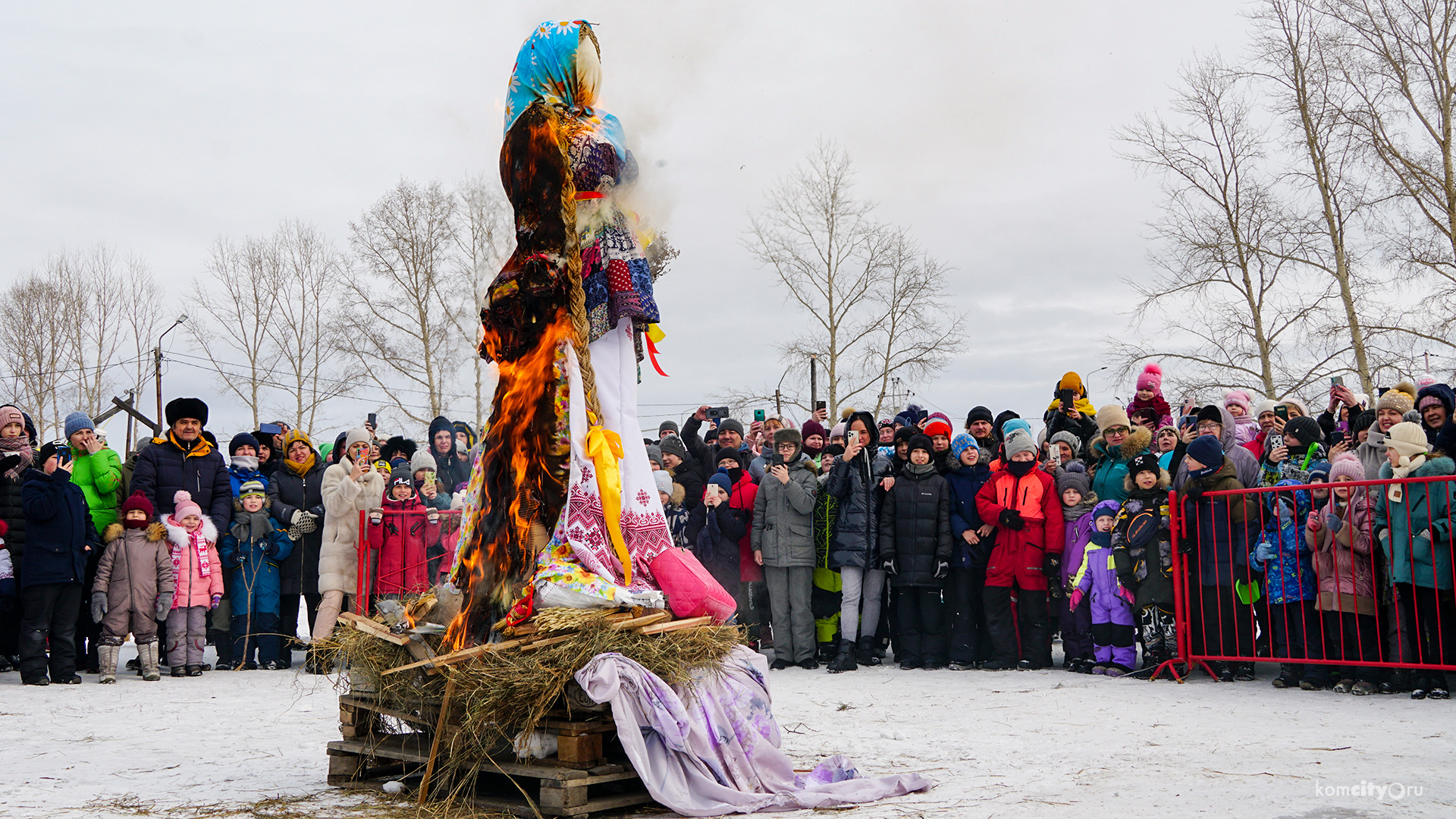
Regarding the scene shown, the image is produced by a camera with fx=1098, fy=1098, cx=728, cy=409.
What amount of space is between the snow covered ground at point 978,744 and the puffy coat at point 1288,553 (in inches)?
28.5

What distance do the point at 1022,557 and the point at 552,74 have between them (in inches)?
227

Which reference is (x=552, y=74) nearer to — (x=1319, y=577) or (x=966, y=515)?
(x=966, y=515)

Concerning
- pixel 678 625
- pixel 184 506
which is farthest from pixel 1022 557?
pixel 184 506

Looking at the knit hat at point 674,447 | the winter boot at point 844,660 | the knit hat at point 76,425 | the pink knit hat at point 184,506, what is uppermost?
the knit hat at point 76,425

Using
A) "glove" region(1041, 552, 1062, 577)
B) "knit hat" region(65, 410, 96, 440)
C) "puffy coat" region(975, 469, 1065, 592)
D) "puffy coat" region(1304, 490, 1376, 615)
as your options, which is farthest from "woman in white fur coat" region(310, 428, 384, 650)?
"puffy coat" region(1304, 490, 1376, 615)

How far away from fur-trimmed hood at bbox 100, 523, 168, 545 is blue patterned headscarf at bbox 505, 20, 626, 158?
20.1 ft

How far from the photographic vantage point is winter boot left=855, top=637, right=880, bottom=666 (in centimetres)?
973

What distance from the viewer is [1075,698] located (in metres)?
7.42

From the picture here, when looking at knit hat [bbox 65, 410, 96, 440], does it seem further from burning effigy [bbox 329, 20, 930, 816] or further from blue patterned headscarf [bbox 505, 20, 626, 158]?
blue patterned headscarf [bbox 505, 20, 626, 158]

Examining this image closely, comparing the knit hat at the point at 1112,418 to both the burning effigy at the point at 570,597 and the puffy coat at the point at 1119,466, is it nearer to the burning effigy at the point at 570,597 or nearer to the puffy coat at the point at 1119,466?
the puffy coat at the point at 1119,466

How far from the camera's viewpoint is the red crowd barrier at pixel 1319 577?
7262 millimetres

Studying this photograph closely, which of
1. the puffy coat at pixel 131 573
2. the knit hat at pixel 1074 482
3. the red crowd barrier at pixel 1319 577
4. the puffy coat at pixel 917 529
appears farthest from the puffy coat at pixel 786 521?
the puffy coat at pixel 131 573

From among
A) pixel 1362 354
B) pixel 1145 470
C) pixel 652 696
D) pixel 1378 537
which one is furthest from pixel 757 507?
pixel 1362 354

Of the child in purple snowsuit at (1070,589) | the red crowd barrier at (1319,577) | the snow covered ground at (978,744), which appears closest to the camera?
the snow covered ground at (978,744)
